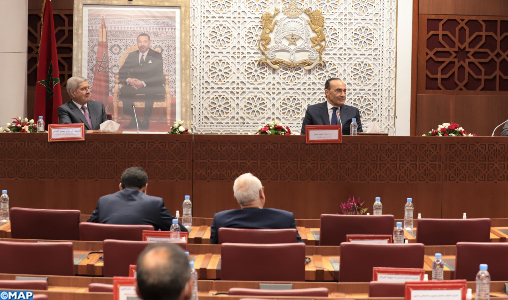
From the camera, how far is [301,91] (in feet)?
24.2

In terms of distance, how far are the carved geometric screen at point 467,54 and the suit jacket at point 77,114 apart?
14.9 feet

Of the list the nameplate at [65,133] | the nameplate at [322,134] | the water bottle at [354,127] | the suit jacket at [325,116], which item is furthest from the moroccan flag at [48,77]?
the water bottle at [354,127]

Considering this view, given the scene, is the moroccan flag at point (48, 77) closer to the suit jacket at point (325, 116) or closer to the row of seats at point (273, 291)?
the suit jacket at point (325, 116)

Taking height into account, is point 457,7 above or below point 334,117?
above

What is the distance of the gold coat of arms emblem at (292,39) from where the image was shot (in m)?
7.37


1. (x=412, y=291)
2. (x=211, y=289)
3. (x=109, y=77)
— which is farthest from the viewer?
(x=109, y=77)

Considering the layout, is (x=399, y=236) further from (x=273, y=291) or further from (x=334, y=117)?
(x=334, y=117)

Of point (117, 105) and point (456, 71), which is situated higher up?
point (456, 71)

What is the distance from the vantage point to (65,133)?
4.74 metres

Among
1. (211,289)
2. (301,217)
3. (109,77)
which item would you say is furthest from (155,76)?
(211,289)

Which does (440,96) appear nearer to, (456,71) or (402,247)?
(456,71)

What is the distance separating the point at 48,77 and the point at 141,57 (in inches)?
51.8

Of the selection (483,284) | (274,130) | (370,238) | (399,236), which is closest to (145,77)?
(274,130)

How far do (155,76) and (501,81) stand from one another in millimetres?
4894
